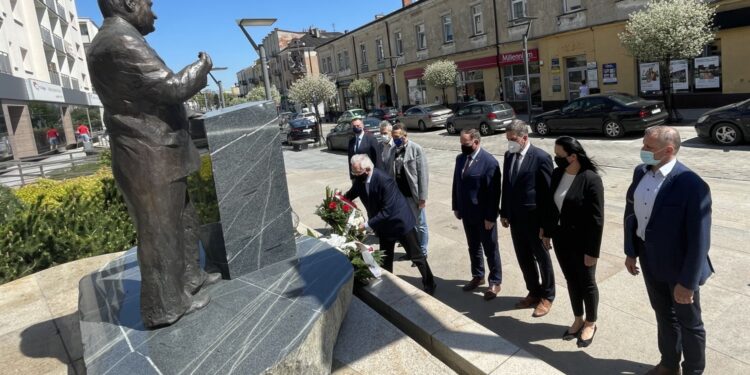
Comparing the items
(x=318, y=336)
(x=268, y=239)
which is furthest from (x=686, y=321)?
(x=268, y=239)

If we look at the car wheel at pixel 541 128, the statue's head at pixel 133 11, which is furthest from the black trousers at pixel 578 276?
the car wheel at pixel 541 128

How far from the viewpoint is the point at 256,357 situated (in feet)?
9.31

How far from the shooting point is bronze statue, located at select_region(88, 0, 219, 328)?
121 inches

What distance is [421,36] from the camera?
35375 millimetres

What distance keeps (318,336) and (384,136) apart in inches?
171

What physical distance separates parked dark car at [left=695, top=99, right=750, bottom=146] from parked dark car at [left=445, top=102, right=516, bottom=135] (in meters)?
7.29

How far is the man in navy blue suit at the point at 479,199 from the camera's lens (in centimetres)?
477

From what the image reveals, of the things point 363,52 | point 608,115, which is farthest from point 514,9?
point 363,52

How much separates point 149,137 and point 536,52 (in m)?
26.2

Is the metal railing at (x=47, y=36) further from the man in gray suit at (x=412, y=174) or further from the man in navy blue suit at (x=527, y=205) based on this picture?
the man in navy blue suit at (x=527, y=205)

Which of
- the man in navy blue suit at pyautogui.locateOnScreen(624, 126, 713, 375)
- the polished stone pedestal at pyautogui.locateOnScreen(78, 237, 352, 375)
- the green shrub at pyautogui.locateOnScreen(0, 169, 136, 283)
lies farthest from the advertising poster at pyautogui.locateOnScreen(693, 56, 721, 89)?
the green shrub at pyautogui.locateOnScreen(0, 169, 136, 283)

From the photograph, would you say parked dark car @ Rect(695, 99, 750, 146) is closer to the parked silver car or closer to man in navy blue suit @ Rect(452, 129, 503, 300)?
man in navy blue suit @ Rect(452, 129, 503, 300)

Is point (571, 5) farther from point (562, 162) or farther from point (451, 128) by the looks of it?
point (562, 162)

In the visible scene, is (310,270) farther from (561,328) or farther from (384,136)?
(384,136)
